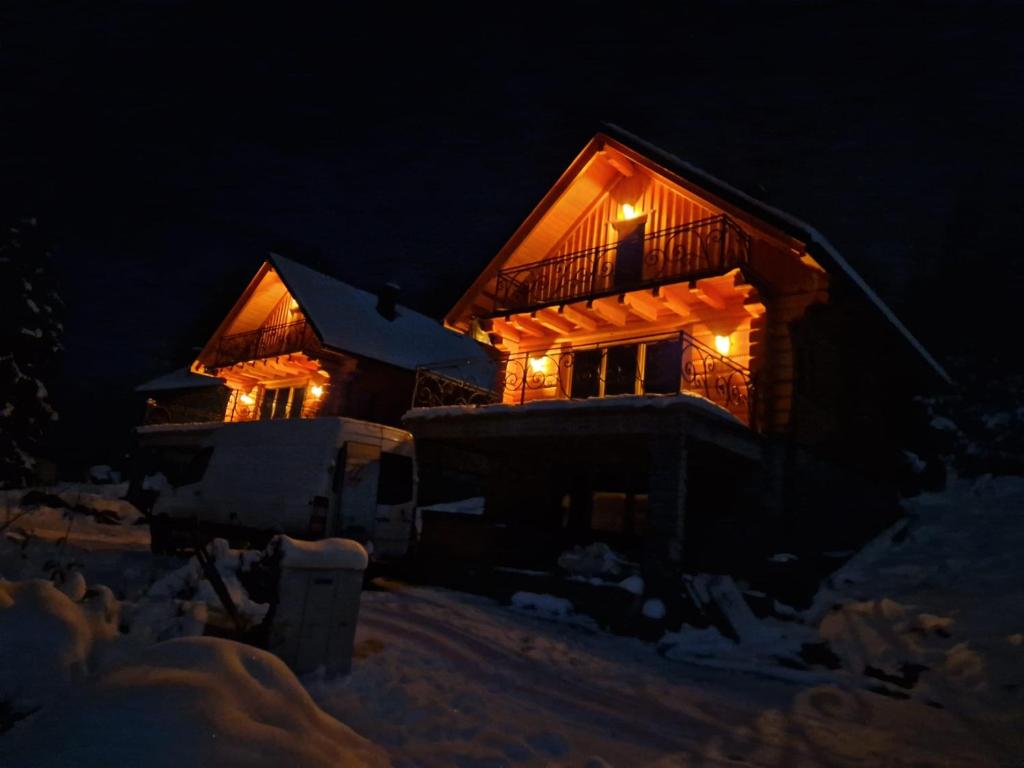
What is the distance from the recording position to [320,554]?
5035 mm

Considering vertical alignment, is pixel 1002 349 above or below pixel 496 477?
above

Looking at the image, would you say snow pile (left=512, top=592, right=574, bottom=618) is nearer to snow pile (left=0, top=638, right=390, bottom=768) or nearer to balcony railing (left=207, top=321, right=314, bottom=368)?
snow pile (left=0, top=638, right=390, bottom=768)

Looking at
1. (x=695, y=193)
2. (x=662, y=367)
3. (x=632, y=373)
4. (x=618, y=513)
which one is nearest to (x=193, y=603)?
(x=662, y=367)

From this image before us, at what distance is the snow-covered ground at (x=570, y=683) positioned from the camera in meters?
2.77

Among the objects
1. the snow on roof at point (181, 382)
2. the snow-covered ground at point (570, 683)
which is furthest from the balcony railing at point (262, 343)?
the snow-covered ground at point (570, 683)

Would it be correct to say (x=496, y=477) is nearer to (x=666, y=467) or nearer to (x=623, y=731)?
(x=666, y=467)

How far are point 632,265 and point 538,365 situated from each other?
333 centimetres

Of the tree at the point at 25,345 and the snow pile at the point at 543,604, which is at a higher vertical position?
the tree at the point at 25,345

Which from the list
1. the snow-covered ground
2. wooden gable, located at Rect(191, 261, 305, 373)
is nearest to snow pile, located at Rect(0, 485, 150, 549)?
wooden gable, located at Rect(191, 261, 305, 373)

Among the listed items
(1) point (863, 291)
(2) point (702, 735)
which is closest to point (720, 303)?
(1) point (863, 291)

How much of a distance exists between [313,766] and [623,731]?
2.84 m

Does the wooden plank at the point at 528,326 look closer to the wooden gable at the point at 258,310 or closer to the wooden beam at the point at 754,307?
the wooden beam at the point at 754,307

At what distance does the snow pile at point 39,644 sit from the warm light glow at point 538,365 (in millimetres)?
11703

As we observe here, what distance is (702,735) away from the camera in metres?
4.68
